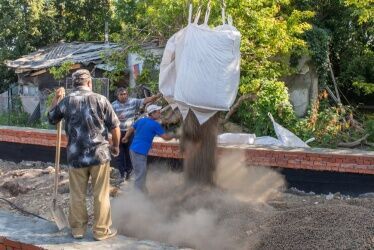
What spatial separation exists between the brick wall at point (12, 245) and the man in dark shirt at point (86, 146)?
16.0 inches

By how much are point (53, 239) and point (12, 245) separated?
0.36 meters

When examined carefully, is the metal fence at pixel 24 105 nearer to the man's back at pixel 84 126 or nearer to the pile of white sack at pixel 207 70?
the pile of white sack at pixel 207 70

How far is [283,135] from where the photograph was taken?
10281mm

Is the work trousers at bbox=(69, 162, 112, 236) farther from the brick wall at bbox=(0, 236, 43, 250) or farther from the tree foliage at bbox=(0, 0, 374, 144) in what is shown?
the tree foliage at bbox=(0, 0, 374, 144)

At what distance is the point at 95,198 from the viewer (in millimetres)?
4656

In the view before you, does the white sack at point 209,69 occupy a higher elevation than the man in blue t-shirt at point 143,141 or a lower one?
higher

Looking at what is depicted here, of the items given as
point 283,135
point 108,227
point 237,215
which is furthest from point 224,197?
point 283,135

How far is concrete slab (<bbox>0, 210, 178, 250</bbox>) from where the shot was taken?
14.7 feet

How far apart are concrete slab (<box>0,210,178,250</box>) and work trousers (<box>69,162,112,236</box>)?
0.12 m

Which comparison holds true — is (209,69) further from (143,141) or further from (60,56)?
(60,56)

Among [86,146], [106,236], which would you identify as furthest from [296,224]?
[86,146]

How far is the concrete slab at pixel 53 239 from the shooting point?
14.7ft

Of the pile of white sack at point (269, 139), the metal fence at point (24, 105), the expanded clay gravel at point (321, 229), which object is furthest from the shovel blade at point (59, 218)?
the metal fence at point (24, 105)

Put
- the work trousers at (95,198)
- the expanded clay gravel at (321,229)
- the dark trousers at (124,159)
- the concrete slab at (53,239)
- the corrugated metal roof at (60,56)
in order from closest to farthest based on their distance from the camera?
the expanded clay gravel at (321,229) → the concrete slab at (53,239) → the work trousers at (95,198) → the dark trousers at (124,159) → the corrugated metal roof at (60,56)
